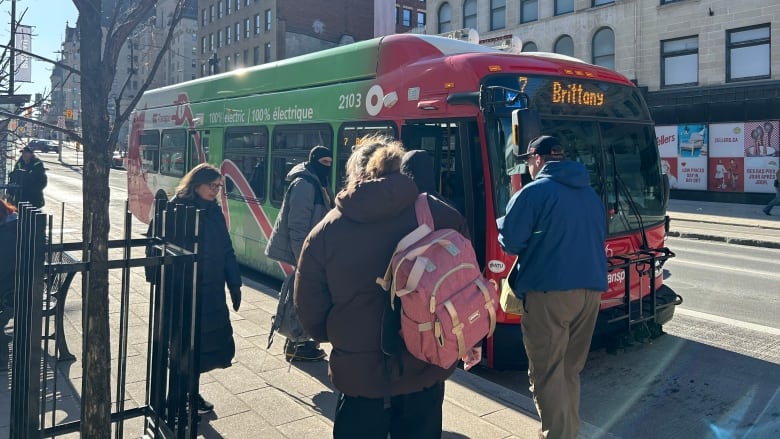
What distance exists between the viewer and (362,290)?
275 centimetres

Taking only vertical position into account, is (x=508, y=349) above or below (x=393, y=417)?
below

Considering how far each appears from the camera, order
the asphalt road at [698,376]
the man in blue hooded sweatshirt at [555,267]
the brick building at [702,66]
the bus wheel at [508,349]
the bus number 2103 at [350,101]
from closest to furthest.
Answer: the man in blue hooded sweatshirt at [555,267], the asphalt road at [698,376], the bus wheel at [508,349], the bus number 2103 at [350,101], the brick building at [702,66]

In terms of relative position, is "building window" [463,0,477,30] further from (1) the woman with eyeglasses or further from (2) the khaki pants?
(2) the khaki pants

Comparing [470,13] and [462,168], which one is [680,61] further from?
[462,168]

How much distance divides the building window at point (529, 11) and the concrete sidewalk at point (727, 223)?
39.5 feet

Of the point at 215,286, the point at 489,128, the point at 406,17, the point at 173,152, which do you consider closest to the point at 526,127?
the point at 489,128

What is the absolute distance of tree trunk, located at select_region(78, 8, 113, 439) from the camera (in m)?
2.90

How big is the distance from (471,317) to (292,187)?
3056 mm

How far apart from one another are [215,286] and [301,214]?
1211mm

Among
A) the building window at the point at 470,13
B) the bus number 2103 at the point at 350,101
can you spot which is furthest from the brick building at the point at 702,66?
the bus number 2103 at the point at 350,101

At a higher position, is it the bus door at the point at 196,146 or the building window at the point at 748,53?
the building window at the point at 748,53

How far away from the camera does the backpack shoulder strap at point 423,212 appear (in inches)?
110

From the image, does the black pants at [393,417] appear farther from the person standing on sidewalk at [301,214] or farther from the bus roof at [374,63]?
the bus roof at [374,63]

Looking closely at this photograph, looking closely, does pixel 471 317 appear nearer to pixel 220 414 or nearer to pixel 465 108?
pixel 220 414
